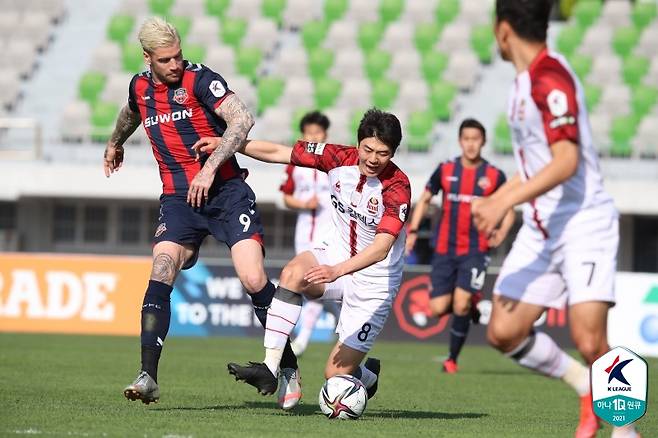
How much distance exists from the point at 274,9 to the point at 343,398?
847 inches

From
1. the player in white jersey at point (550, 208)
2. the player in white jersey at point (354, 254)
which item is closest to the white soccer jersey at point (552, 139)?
the player in white jersey at point (550, 208)

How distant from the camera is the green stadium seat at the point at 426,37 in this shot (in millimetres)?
26969

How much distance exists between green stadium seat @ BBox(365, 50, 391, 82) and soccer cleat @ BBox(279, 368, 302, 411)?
1848 cm

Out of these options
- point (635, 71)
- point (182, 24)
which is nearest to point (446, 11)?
point (635, 71)

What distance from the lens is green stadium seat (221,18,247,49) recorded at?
27781mm

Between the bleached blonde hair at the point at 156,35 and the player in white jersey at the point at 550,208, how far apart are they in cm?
248

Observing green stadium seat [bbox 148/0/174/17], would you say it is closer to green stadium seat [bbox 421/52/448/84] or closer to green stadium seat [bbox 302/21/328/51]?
green stadium seat [bbox 302/21/328/51]

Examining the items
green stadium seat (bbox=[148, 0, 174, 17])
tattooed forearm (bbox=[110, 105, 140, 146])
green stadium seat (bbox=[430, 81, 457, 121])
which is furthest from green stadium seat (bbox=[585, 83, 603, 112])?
tattooed forearm (bbox=[110, 105, 140, 146])

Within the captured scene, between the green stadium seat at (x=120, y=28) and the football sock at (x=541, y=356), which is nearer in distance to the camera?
the football sock at (x=541, y=356)

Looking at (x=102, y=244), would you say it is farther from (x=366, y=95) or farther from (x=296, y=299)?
(x=296, y=299)

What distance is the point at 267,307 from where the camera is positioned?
328 inches

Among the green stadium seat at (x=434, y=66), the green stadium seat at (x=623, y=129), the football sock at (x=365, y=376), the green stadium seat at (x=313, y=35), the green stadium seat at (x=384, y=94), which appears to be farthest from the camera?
the green stadium seat at (x=313, y=35)

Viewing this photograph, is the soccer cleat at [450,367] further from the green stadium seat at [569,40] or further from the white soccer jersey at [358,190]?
the green stadium seat at [569,40]

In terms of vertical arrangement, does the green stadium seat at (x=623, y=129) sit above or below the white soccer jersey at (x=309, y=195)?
above
